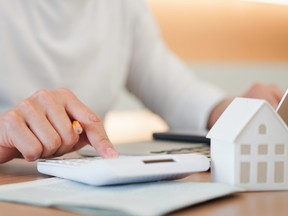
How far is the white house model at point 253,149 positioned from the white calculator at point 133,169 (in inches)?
1.2

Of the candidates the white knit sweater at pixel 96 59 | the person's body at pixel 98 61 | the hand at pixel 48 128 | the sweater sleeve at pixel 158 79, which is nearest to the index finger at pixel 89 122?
the hand at pixel 48 128

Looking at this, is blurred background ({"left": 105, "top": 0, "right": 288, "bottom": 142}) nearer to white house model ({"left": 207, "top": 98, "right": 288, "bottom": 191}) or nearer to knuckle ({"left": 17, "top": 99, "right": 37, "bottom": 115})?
knuckle ({"left": 17, "top": 99, "right": 37, "bottom": 115})

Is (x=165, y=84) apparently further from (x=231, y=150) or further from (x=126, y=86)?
(x=231, y=150)

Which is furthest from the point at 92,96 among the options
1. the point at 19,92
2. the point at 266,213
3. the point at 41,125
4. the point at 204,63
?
the point at 204,63

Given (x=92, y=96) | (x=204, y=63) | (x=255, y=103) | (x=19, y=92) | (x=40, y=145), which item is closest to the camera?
(x=255, y=103)

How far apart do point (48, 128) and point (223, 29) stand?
6.98 ft

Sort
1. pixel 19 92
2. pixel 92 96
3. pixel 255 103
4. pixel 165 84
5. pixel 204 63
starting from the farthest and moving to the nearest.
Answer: pixel 204 63
pixel 165 84
pixel 92 96
pixel 19 92
pixel 255 103

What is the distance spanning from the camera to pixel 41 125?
752 mm

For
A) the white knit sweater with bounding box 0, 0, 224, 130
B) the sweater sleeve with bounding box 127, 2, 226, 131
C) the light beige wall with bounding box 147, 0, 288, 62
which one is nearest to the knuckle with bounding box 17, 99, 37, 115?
the white knit sweater with bounding box 0, 0, 224, 130

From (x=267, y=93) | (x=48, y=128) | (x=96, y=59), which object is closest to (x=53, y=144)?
(x=48, y=128)

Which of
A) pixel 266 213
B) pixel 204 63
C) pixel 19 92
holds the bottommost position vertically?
pixel 266 213

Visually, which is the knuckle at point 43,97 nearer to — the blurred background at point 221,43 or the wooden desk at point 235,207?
the wooden desk at point 235,207

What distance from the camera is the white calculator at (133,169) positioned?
0.60m

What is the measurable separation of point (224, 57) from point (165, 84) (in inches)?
47.7
